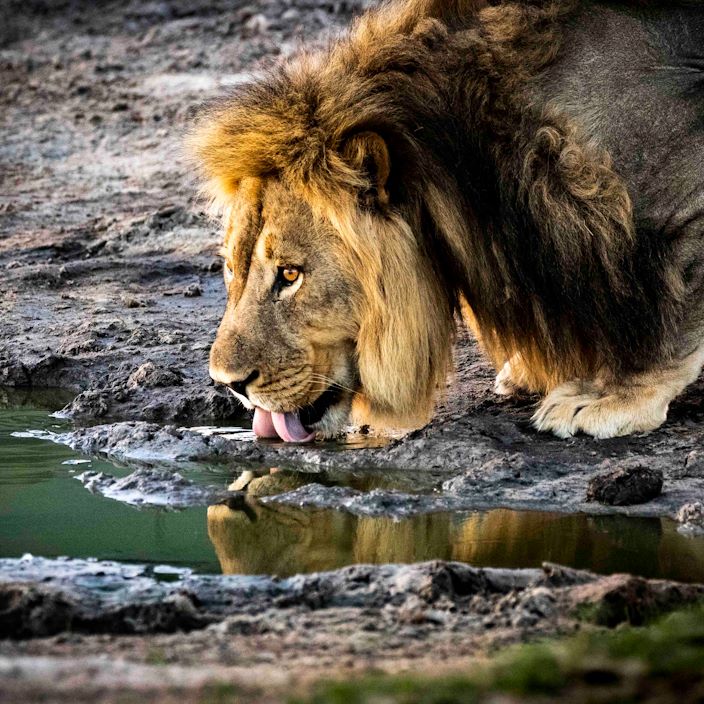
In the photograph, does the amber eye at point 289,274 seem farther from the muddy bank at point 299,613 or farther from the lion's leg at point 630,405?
the muddy bank at point 299,613

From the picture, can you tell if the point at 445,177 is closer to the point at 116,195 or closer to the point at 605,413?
the point at 605,413

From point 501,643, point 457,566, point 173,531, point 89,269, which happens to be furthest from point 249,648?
point 89,269

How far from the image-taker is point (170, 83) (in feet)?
36.8

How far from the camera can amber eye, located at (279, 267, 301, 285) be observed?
475 centimetres

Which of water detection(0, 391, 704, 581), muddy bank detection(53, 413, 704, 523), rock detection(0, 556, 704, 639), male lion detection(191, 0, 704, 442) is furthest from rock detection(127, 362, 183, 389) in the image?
rock detection(0, 556, 704, 639)

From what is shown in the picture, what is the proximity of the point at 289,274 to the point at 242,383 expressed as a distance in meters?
0.39

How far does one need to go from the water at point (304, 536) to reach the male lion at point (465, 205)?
0.49m

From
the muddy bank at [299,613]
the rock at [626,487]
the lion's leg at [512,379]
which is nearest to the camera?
the muddy bank at [299,613]

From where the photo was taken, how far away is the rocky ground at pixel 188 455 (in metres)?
3.04

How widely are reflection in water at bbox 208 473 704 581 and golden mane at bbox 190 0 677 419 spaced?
680mm

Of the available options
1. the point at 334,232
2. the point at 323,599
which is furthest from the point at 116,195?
the point at 323,599

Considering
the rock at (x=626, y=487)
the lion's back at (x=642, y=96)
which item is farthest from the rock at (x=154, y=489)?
the lion's back at (x=642, y=96)

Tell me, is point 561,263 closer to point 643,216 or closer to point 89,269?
point 643,216

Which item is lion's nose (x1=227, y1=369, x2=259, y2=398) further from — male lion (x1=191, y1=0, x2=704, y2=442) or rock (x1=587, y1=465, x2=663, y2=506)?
rock (x1=587, y1=465, x2=663, y2=506)
